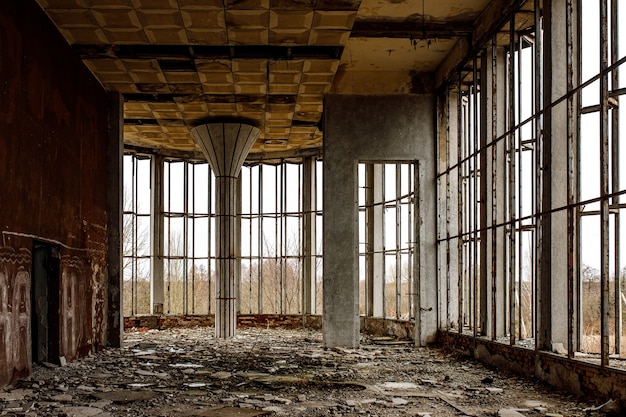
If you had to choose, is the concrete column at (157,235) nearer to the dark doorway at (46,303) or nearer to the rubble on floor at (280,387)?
Result: the rubble on floor at (280,387)

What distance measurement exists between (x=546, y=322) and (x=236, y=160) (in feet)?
33.8

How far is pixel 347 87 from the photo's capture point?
14.6 m

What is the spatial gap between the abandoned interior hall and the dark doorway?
0.03m

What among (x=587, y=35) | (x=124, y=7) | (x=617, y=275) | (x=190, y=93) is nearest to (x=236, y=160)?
(x=190, y=93)

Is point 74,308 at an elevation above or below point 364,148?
below

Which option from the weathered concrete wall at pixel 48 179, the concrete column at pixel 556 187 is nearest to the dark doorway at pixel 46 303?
the weathered concrete wall at pixel 48 179

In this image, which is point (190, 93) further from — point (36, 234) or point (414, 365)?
point (414, 365)

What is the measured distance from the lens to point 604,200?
24.5 ft

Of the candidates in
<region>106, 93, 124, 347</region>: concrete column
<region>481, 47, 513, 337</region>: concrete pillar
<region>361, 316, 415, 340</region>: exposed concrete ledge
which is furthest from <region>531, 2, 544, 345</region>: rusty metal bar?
<region>106, 93, 124, 347</region>: concrete column

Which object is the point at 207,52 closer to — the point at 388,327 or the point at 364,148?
the point at 364,148

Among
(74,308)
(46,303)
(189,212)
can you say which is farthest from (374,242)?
(46,303)

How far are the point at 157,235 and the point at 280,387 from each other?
13590mm

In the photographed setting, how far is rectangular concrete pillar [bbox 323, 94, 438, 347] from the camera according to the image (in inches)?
555

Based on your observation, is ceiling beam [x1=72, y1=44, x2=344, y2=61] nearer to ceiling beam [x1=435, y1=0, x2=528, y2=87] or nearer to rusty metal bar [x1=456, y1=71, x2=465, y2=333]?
ceiling beam [x1=435, y1=0, x2=528, y2=87]
